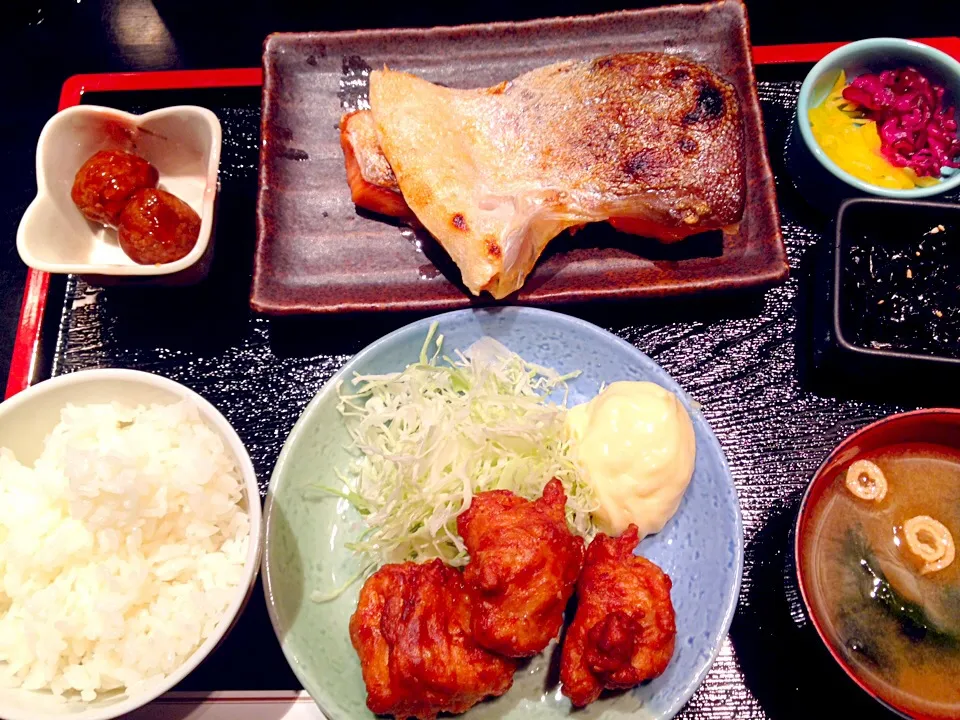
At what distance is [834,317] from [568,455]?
96cm

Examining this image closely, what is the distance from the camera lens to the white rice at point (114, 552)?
1788 millimetres

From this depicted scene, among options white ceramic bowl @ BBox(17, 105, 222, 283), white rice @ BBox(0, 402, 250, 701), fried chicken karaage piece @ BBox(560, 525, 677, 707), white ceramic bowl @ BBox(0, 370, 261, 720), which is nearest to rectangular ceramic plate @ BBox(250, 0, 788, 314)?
white ceramic bowl @ BBox(17, 105, 222, 283)

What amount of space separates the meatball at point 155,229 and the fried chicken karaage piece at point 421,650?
1.38 meters

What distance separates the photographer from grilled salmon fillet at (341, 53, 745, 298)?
2420 mm

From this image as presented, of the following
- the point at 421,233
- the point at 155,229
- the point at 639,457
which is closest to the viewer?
the point at 639,457

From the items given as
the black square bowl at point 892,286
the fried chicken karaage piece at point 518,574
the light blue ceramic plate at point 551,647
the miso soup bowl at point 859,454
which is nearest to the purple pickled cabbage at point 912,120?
the black square bowl at point 892,286

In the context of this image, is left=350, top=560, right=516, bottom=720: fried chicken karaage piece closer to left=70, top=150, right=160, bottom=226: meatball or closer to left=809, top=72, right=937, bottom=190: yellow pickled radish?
left=70, top=150, right=160, bottom=226: meatball

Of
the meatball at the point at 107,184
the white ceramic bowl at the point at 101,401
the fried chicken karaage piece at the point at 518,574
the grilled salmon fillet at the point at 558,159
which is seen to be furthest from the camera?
the meatball at the point at 107,184

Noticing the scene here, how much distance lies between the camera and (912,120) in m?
2.57

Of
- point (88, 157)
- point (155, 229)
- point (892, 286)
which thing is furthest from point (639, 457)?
point (88, 157)

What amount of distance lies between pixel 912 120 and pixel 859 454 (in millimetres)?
1310

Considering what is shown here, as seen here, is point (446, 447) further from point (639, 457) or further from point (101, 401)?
point (101, 401)

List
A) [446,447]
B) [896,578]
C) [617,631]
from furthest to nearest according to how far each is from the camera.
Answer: [446,447], [896,578], [617,631]

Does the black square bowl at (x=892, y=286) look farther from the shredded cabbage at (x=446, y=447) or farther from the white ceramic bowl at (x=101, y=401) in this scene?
the white ceramic bowl at (x=101, y=401)
